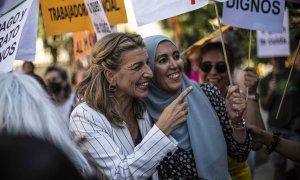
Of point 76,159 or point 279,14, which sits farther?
point 279,14

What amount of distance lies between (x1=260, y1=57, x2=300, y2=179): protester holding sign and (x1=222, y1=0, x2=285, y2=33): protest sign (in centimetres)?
262

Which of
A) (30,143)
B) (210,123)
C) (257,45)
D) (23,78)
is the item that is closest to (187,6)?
(210,123)

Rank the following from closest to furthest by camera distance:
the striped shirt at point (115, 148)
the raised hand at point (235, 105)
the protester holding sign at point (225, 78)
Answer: the striped shirt at point (115, 148) → the raised hand at point (235, 105) → the protester holding sign at point (225, 78)

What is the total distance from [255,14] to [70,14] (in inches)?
55.3

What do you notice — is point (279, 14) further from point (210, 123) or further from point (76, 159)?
point (76, 159)

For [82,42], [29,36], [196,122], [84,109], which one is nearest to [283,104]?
[82,42]

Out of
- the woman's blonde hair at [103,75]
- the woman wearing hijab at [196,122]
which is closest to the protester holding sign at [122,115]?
the woman's blonde hair at [103,75]

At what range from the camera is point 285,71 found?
22.9 feet

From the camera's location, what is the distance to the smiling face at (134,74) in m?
3.24

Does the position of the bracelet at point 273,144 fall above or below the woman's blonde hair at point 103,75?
below

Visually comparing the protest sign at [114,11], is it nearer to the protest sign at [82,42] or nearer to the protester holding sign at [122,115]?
the protest sign at [82,42]

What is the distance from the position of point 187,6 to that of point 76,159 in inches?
88.9

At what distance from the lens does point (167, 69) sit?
11.2 feet

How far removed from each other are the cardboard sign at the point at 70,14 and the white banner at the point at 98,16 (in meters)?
0.17
